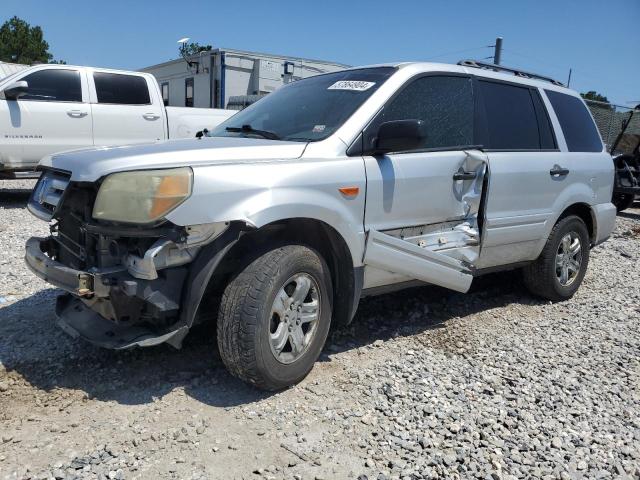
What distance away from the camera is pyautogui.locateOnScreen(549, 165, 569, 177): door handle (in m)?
4.66

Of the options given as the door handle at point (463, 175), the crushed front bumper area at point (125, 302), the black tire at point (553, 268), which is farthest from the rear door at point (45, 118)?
the black tire at point (553, 268)

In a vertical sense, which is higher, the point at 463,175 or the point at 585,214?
the point at 463,175

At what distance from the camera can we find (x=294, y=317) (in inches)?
122

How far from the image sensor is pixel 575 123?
5.15 metres

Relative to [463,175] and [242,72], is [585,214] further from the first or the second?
[242,72]

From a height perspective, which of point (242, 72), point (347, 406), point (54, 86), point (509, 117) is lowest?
point (347, 406)

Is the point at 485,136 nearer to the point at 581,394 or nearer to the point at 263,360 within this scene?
the point at 581,394

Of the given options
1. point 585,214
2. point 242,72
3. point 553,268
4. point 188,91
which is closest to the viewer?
point 553,268

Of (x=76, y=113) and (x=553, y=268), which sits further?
(x=76, y=113)

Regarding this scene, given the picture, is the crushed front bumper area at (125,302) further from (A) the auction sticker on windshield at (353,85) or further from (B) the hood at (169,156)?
(A) the auction sticker on windshield at (353,85)

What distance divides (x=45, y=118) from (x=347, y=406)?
7.03 meters

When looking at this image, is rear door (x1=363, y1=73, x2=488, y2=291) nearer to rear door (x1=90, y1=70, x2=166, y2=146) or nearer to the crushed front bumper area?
the crushed front bumper area

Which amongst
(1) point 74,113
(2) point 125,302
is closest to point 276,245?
(2) point 125,302

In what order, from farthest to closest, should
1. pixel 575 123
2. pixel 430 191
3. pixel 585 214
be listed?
pixel 585 214, pixel 575 123, pixel 430 191
